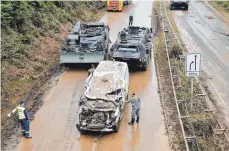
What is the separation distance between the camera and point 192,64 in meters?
17.9

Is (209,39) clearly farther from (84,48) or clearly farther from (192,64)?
(192,64)

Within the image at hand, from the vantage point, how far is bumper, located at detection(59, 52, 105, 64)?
2473cm

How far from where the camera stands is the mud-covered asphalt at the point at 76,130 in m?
16.8

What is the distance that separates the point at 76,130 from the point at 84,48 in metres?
8.18

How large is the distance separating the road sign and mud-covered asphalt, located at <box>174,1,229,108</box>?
4605 mm

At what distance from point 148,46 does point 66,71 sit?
5.22 meters

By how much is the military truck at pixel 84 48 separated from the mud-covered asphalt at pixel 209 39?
649cm

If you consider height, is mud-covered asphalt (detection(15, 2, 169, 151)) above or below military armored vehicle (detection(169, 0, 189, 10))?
below

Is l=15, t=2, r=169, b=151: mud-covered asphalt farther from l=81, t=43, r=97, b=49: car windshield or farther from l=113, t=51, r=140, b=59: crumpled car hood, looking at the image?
l=81, t=43, r=97, b=49: car windshield

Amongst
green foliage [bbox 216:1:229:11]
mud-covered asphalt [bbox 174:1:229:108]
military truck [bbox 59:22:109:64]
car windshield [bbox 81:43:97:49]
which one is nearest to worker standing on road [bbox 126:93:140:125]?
mud-covered asphalt [bbox 174:1:229:108]

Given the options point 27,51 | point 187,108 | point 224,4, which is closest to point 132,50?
point 187,108

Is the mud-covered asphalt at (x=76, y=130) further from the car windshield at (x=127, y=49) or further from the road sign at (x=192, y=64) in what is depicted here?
the road sign at (x=192, y=64)

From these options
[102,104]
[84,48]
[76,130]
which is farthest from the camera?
[84,48]

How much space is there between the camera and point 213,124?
1862 centimetres
